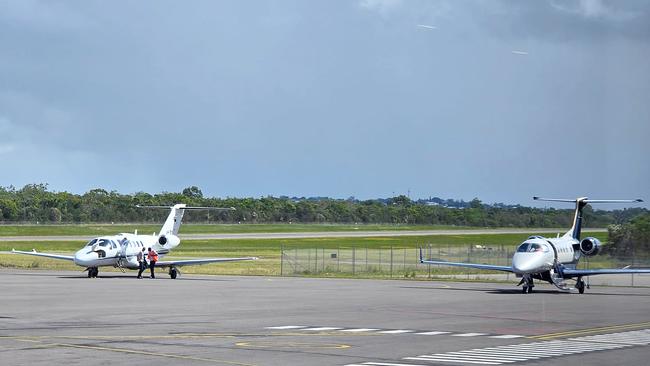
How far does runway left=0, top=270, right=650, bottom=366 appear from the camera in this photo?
71.3 feet

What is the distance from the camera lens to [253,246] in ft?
368

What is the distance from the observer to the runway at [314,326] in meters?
21.7

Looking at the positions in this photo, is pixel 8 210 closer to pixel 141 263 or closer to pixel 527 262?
pixel 141 263

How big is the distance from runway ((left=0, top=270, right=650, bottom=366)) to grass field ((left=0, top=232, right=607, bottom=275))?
27.9 meters

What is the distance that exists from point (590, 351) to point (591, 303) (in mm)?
19161

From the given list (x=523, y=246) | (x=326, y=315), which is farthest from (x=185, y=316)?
(x=523, y=246)

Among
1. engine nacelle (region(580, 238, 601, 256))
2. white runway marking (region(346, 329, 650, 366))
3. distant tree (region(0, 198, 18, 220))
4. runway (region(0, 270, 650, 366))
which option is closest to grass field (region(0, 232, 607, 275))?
engine nacelle (region(580, 238, 601, 256))

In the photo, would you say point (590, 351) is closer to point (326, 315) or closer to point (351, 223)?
point (326, 315)

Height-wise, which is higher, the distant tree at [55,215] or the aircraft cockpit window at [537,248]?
the distant tree at [55,215]

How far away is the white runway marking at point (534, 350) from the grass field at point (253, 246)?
45.5 metres

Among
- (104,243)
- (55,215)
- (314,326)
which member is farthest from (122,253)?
(55,215)

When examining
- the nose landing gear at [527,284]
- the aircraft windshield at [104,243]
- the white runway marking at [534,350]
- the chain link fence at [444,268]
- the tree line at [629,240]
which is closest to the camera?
the white runway marking at [534,350]

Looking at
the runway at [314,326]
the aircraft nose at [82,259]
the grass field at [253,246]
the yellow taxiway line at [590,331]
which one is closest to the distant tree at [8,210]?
the grass field at [253,246]

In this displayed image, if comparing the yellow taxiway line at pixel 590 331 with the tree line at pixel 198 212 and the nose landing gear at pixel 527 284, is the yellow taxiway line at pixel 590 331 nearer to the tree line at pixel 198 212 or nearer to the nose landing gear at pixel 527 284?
the nose landing gear at pixel 527 284
